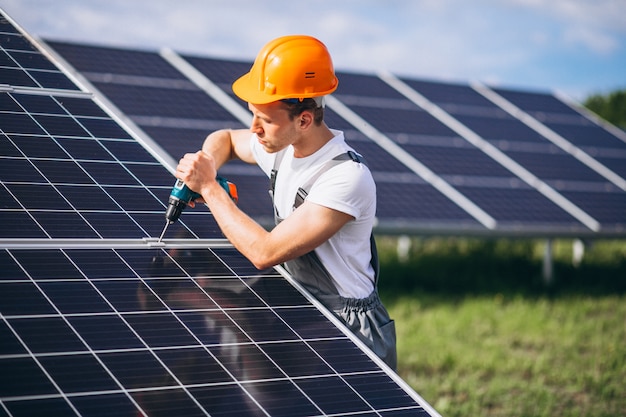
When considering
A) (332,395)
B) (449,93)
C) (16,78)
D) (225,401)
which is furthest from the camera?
(449,93)

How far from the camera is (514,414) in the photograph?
8367 millimetres

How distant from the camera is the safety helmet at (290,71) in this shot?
4.45 m

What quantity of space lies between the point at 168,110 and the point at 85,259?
7975 mm

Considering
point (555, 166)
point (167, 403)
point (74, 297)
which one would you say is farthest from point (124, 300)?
point (555, 166)

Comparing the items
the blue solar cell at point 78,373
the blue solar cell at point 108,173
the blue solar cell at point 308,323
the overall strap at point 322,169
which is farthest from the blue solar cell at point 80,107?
the blue solar cell at point 78,373

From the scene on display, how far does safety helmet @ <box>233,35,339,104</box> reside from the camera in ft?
14.6

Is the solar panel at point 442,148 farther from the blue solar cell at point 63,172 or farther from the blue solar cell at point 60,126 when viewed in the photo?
the blue solar cell at point 63,172

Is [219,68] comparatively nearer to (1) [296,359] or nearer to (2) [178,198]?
(2) [178,198]

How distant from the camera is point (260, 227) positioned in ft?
14.7

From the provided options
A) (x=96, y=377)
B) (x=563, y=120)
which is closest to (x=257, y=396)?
(x=96, y=377)

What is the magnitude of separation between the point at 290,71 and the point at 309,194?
0.63 m

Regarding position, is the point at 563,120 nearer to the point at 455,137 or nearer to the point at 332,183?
the point at 455,137

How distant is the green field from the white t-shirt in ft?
12.7

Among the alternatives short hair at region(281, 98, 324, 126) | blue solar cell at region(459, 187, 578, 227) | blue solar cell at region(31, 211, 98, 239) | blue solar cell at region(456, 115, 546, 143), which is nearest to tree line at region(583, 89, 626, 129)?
blue solar cell at region(456, 115, 546, 143)
